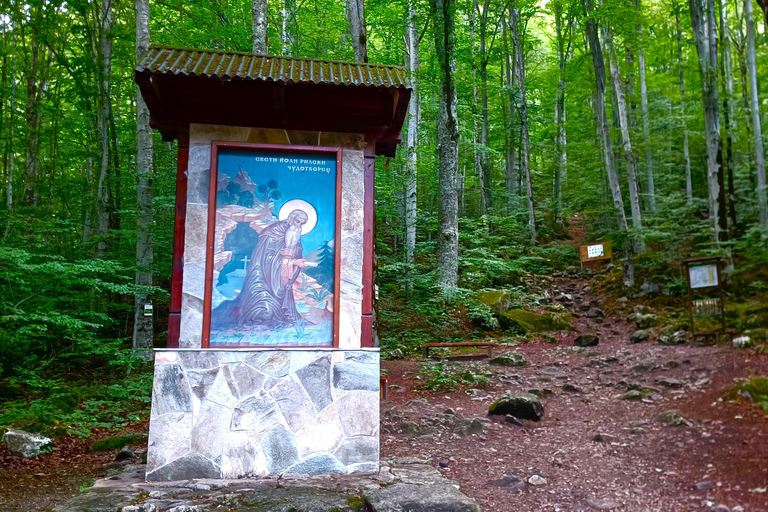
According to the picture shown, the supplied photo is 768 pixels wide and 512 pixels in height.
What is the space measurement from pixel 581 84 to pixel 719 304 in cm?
1543

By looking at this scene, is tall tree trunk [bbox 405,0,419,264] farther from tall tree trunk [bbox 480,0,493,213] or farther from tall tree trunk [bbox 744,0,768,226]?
tall tree trunk [bbox 744,0,768,226]

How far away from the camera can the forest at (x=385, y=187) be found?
803cm

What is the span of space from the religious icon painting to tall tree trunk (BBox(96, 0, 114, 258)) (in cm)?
512

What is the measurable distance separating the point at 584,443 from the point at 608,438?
0.33m

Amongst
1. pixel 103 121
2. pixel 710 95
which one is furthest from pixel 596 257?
pixel 103 121

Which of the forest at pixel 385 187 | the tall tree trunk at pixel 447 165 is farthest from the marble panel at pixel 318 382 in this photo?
the tall tree trunk at pixel 447 165

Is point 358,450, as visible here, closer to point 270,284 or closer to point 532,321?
point 270,284

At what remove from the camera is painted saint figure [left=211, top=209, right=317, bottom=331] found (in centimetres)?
468

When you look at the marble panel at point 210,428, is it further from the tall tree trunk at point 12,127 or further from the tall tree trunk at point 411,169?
the tall tree trunk at point 12,127

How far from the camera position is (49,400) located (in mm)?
7043

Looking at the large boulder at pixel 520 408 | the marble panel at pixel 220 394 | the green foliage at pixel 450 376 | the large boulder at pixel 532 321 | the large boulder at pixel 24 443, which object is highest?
the large boulder at pixel 532 321

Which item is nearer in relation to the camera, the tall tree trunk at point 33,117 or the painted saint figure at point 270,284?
the painted saint figure at point 270,284

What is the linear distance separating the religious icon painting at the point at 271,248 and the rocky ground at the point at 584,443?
1.46 metres

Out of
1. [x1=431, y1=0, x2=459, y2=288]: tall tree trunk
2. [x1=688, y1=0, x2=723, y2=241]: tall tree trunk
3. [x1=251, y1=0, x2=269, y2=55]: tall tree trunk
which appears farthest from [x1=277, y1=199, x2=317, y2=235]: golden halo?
→ [x1=688, y1=0, x2=723, y2=241]: tall tree trunk
